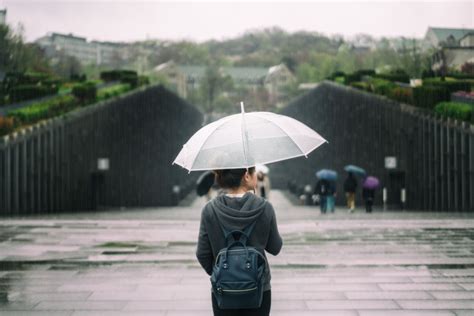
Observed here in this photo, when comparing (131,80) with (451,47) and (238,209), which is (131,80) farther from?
(238,209)

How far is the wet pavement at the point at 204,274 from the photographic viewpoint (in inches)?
310

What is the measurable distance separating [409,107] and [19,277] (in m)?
20.6

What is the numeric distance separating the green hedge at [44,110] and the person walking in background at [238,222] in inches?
827

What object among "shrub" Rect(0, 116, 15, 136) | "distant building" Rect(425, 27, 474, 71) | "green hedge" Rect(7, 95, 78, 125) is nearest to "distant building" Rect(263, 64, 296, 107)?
"distant building" Rect(425, 27, 474, 71)

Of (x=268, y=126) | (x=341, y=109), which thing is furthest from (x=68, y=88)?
(x=268, y=126)

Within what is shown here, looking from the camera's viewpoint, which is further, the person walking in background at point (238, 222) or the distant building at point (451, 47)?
the distant building at point (451, 47)

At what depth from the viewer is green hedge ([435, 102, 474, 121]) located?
23.6 m

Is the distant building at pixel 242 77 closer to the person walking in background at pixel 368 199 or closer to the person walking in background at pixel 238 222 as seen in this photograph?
the person walking in background at pixel 368 199

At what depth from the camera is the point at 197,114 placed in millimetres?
67250

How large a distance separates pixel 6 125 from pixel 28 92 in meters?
6.92

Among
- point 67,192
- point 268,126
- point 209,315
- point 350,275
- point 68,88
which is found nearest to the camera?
point 268,126

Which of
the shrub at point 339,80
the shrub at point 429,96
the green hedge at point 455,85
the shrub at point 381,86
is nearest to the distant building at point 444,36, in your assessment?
the green hedge at point 455,85

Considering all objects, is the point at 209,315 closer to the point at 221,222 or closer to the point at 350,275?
the point at 350,275

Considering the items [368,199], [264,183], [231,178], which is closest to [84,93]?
[368,199]
